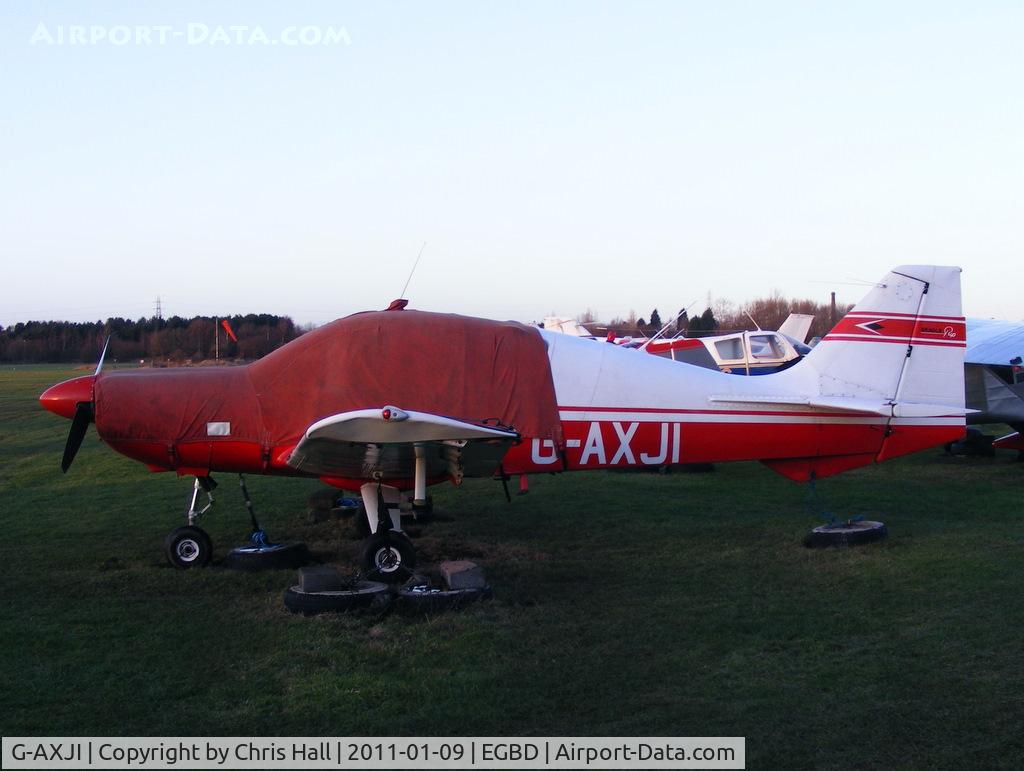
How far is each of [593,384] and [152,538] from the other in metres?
4.78

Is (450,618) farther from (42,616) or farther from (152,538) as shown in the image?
(152,538)

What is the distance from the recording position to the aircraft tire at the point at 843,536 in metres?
8.37

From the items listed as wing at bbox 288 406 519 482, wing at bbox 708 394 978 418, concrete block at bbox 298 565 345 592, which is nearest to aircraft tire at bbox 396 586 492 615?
concrete block at bbox 298 565 345 592

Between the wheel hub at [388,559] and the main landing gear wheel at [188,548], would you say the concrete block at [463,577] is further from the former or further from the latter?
the main landing gear wheel at [188,548]

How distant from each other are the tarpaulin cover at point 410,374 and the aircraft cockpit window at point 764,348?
9.69 metres

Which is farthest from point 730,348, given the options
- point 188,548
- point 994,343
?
point 188,548

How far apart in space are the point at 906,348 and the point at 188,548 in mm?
7024

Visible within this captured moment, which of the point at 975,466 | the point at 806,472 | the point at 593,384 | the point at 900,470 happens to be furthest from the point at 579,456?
the point at 975,466

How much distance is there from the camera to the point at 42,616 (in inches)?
258

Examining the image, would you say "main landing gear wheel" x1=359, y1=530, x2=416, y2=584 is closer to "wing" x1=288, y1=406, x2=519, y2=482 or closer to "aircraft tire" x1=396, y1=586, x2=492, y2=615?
"wing" x1=288, y1=406, x2=519, y2=482

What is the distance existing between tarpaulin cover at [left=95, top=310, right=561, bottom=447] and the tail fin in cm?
302

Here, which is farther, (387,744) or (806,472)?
(806,472)

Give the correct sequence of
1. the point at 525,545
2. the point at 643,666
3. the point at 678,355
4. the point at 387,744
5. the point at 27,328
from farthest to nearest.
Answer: the point at 27,328, the point at 678,355, the point at 525,545, the point at 643,666, the point at 387,744

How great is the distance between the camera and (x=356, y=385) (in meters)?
7.85
